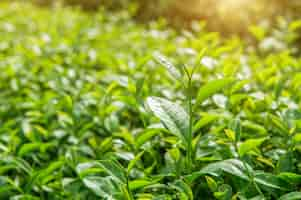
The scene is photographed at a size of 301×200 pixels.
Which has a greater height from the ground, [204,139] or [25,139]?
[204,139]

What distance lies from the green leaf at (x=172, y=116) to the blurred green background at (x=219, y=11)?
4.97 m

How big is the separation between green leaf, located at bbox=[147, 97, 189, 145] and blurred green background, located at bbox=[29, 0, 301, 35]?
497 centimetres

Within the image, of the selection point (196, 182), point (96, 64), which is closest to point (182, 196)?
point (196, 182)

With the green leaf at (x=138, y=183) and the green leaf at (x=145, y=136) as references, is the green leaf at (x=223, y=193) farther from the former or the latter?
the green leaf at (x=145, y=136)

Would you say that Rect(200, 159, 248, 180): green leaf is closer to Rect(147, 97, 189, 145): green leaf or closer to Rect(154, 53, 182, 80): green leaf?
Rect(147, 97, 189, 145): green leaf

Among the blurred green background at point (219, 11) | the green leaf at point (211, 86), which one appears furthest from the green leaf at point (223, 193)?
the blurred green background at point (219, 11)

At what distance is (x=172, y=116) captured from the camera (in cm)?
114

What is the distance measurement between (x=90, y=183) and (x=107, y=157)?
0.60ft

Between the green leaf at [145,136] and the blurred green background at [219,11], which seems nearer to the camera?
the green leaf at [145,136]

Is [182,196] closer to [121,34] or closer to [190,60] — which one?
[190,60]

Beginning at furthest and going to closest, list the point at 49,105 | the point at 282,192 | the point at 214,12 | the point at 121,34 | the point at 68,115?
1. the point at 214,12
2. the point at 121,34
3. the point at 49,105
4. the point at 68,115
5. the point at 282,192

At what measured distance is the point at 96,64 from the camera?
3273 mm

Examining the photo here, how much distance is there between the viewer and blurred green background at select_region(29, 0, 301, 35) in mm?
6484

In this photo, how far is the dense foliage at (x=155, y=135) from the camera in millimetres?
1172
